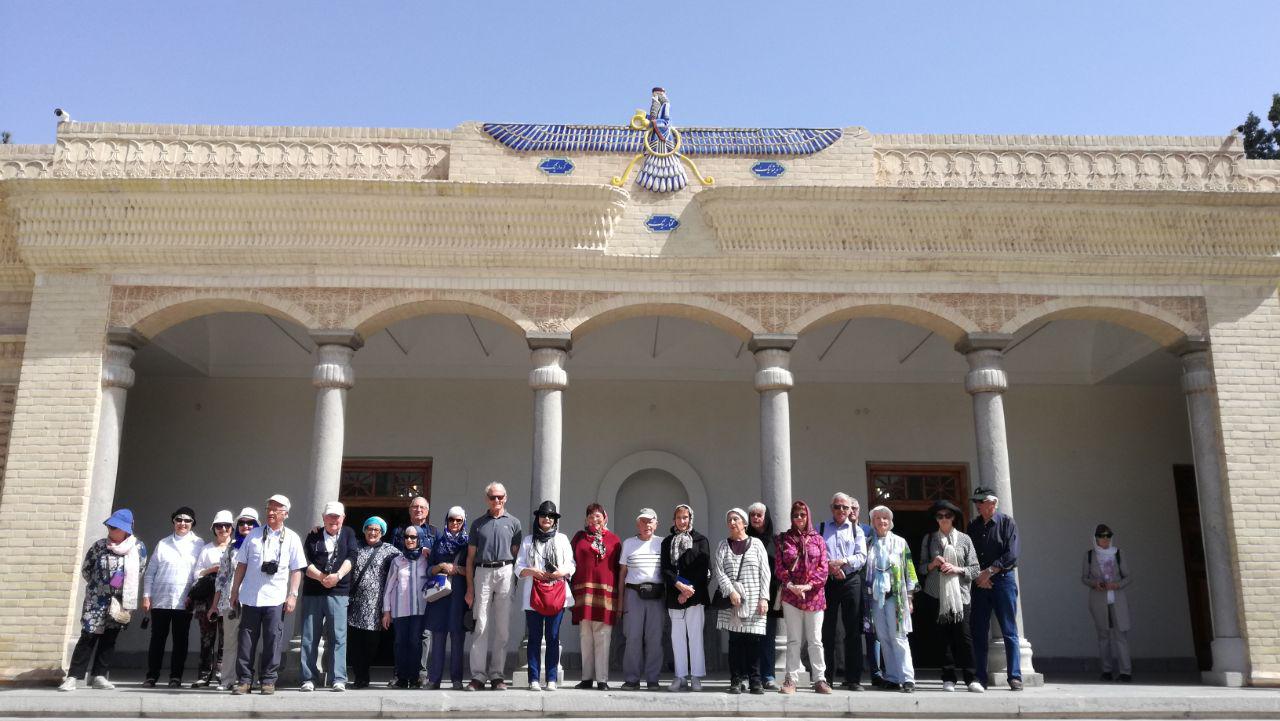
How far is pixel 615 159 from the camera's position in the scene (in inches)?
363

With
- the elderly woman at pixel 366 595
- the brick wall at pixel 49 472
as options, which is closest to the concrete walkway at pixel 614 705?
the elderly woman at pixel 366 595

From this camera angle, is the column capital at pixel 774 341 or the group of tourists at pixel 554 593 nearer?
the group of tourists at pixel 554 593

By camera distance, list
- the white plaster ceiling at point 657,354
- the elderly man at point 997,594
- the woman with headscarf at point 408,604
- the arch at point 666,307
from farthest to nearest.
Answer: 1. the white plaster ceiling at point 657,354
2. the arch at point 666,307
3. the elderly man at point 997,594
4. the woman with headscarf at point 408,604

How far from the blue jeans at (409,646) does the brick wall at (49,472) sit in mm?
2925

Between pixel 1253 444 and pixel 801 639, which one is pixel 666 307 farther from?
pixel 1253 444

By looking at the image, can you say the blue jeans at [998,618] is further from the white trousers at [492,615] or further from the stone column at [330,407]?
the stone column at [330,407]

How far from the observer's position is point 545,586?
7.22 meters

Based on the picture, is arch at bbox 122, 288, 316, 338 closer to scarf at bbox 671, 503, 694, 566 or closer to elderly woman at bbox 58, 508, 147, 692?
elderly woman at bbox 58, 508, 147, 692

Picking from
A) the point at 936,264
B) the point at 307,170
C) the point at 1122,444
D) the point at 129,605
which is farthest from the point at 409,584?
the point at 1122,444

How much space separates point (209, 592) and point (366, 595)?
4.44ft

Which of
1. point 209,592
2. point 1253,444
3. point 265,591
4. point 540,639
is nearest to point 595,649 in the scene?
point 540,639

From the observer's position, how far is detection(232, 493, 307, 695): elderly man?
7.04 m

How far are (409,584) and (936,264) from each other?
5416 mm

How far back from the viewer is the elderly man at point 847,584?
7.38 metres
